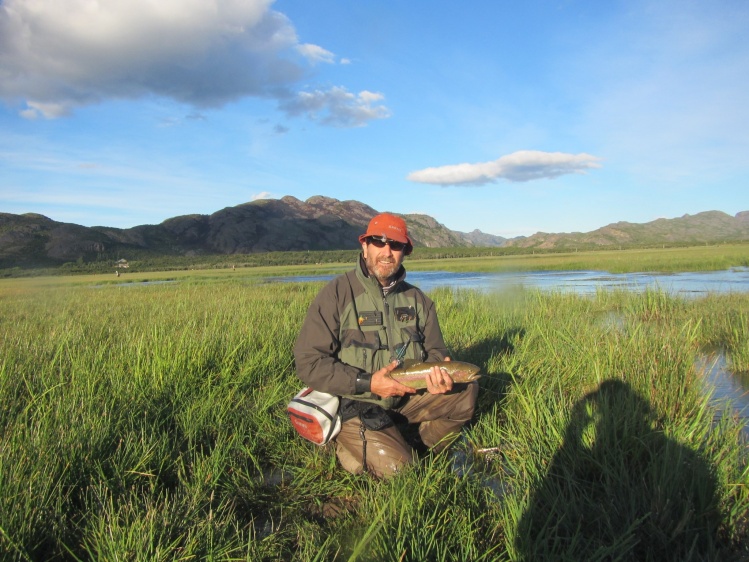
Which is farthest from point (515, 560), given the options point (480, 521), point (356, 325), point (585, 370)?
point (585, 370)

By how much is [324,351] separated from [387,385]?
1.99ft

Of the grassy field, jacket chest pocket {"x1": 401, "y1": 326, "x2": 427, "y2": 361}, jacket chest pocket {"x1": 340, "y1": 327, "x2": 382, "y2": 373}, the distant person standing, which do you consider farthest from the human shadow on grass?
jacket chest pocket {"x1": 340, "y1": 327, "x2": 382, "y2": 373}

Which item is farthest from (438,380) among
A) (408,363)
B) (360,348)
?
(360,348)

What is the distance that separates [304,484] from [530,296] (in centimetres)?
1040

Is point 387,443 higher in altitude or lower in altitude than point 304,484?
higher

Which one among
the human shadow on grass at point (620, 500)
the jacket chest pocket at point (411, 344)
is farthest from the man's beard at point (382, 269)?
the human shadow on grass at point (620, 500)

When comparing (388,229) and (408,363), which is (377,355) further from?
(388,229)

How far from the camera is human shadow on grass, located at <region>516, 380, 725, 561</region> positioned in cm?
249

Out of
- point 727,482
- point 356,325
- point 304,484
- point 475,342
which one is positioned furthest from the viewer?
point 475,342

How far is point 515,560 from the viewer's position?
2.37 metres

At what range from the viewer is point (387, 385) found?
3.49m

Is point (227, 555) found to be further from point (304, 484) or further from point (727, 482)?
point (727, 482)

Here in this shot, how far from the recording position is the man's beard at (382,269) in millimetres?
3832

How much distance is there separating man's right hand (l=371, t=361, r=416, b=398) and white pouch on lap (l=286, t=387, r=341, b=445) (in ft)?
1.36
